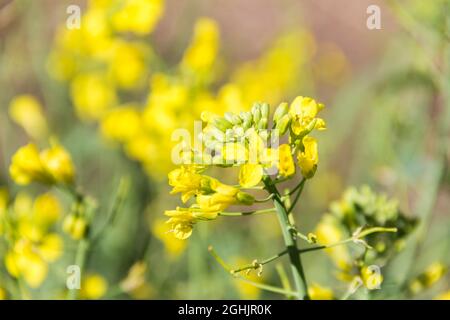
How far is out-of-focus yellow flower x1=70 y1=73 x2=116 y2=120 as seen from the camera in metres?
2.38

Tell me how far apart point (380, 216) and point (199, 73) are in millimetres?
704

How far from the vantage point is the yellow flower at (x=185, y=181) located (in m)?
1.03

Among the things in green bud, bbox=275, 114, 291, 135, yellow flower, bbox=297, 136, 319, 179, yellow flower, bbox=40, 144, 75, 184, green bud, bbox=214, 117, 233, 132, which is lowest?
yellow flower, bbox=297, 136, 319, 179

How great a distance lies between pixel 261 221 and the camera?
2.67 meters

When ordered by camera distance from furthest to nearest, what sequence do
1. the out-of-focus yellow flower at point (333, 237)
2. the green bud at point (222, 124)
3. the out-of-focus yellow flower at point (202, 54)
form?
the out-of-focus yellow flower at point (202, 54), the out-of-focus yellow flower at point (333, 237), the green bud at point (222, 124)

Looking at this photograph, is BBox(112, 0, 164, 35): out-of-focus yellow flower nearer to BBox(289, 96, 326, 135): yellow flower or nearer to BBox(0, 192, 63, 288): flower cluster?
BBox(0, 192, 63, 288): flower cluster

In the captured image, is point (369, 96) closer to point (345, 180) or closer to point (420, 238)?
point (345, 180)

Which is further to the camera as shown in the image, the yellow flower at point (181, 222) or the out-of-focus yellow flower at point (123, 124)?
the out-of-focus yellow flower at point (123, 124)

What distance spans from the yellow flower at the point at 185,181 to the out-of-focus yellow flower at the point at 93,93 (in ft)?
4.54

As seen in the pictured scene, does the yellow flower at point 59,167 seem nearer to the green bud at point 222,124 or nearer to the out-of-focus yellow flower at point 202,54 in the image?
the green bud at point 222,124

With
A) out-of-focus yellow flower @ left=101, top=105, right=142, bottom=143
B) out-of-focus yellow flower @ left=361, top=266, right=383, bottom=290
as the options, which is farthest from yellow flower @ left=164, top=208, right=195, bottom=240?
out-of-focus yellow flower @ left=101, top=105, right=142, bottom=143

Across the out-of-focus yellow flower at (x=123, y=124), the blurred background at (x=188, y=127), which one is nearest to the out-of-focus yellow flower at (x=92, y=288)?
the blurred background at (x=188, y=127)

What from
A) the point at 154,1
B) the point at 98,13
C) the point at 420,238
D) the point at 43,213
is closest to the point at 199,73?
the point at 154,1

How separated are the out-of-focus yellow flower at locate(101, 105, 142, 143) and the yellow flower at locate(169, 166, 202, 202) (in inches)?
42.4
